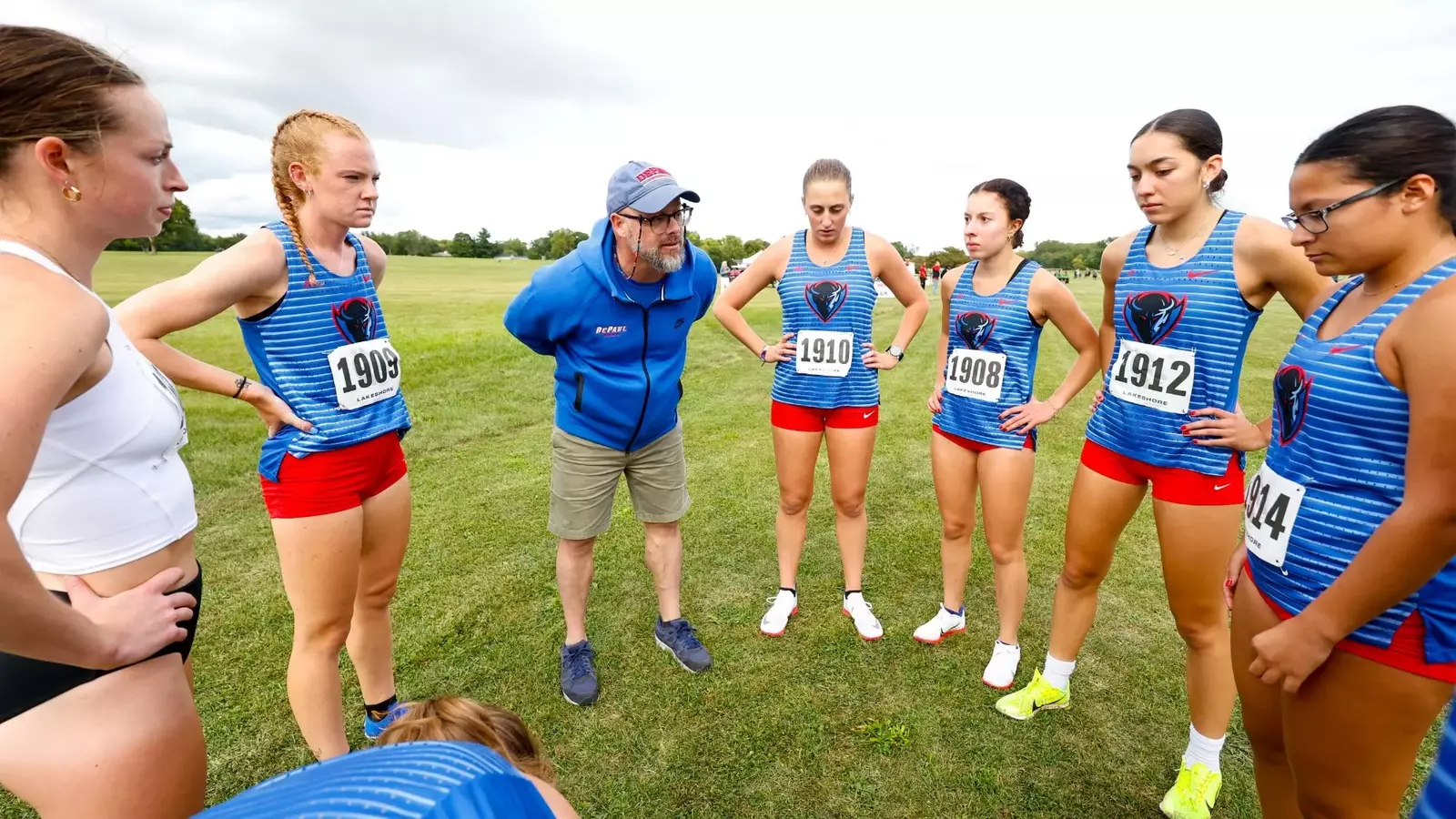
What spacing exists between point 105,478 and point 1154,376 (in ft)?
10.4

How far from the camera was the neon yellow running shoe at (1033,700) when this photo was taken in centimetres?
312

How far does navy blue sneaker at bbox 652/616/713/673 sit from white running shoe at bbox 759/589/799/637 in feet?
1.36

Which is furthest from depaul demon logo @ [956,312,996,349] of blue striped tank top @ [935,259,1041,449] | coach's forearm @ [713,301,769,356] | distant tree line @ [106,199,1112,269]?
distant tree line @ [106,199,1112,269]

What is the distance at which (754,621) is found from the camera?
Answer: 399 centimetres

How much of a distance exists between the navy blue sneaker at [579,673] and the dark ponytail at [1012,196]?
3108 mm

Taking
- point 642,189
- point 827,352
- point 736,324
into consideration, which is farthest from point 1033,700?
point 642,189

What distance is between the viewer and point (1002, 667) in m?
3.36

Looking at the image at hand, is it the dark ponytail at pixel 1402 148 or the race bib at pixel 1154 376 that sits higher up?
the dark ponytail at pixel 1402 148

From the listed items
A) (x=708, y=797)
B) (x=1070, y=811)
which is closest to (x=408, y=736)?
(x=708, y=797)

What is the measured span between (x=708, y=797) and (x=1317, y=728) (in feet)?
6.68

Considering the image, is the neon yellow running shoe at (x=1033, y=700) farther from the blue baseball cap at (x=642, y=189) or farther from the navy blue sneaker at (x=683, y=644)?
the blue baseball cap at (x=642, y=189)

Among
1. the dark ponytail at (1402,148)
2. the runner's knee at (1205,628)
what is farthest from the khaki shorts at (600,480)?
the dark ponytail at (1402,148)

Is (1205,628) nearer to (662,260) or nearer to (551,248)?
(662,260)

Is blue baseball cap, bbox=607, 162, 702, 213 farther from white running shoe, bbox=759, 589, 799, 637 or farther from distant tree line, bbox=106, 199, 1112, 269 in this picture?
distant tree line, bbox=106, 199, 1112, 269
